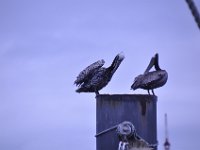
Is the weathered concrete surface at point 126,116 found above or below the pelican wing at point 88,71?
below

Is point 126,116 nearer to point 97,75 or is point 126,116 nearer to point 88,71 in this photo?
point 97,75

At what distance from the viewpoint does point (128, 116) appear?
3.38m

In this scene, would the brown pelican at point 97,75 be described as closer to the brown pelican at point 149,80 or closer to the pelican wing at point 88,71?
the pelican wing at point 88,71

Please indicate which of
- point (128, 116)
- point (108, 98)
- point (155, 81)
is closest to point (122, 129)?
point (128, 116)

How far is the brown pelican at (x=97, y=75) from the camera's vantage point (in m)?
4.48

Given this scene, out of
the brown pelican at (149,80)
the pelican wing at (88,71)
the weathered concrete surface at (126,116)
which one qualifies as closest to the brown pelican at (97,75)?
the pelican wing at (88,71)

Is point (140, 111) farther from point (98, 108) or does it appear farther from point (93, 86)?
point (93, 86)

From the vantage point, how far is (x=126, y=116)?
339 centimetres

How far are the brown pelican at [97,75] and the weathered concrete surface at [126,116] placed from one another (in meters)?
0.72

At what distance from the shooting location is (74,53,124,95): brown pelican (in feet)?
14.7

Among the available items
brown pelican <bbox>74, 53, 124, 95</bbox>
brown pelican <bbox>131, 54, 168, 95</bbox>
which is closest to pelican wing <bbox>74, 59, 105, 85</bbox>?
brown pelican <bbox>74, 53, 124, 95</bbox>

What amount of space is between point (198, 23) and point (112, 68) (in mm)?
2922

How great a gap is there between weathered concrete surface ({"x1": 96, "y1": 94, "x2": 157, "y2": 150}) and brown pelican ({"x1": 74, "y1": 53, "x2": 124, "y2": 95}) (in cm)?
72

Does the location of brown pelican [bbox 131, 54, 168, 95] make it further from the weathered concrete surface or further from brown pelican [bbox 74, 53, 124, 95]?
the weathered concrete surface
